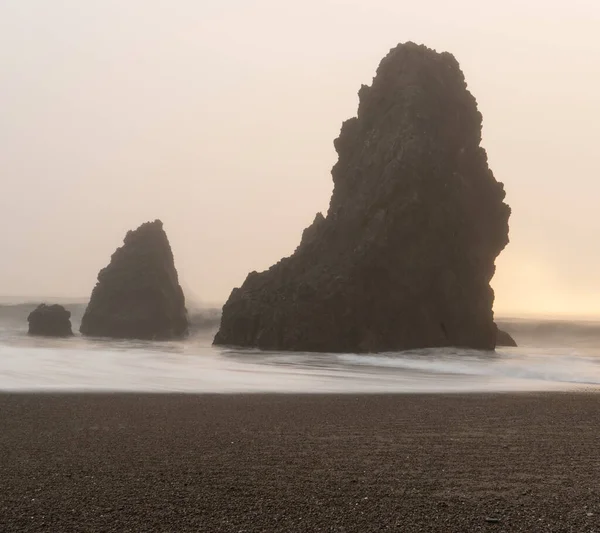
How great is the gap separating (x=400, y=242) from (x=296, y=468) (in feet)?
125

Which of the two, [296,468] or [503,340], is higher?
[503,340]

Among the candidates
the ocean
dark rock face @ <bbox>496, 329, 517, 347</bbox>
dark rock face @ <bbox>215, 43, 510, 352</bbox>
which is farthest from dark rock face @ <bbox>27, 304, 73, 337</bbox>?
dark rock face @ <bbox>496, 329, 517, 347</bbox>

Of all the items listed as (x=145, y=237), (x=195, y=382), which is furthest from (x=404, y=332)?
(x=145, y=237)

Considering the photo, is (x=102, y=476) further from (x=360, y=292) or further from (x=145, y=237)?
(x=145, y=237)

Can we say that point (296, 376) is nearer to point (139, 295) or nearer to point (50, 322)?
point (50, 322)

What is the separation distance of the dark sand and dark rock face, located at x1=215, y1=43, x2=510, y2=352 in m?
30.4

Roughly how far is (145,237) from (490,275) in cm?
4847

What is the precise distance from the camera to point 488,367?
30.8 metres

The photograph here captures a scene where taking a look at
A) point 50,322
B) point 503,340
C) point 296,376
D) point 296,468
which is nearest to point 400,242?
point 503,340

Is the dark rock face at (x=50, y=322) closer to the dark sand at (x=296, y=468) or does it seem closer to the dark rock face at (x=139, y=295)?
the dark rock face at (x=139, y=295)

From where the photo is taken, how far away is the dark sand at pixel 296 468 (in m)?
6.31

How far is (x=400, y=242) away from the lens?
45.7 metres

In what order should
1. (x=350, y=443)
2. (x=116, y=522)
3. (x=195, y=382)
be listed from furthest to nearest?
1. (x=195, y=382)
2. (x=350, y=443)
3. (x=116, y=522)

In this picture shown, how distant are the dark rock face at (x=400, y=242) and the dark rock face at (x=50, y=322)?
28.2m
